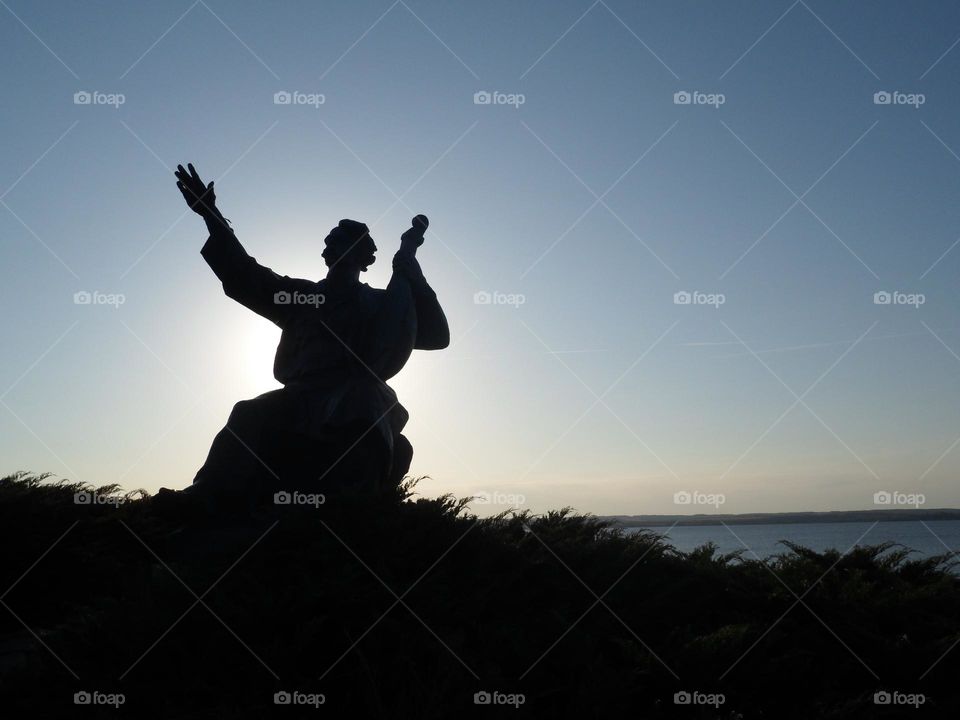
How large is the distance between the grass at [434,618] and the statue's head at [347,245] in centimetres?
246

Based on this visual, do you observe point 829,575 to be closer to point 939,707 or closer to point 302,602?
point 939,707

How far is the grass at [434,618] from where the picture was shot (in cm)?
444

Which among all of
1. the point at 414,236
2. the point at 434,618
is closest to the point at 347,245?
the point at 414,236

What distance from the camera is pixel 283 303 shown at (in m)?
8.15

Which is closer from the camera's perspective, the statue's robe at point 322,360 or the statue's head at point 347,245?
the statue's robe at point 322,360

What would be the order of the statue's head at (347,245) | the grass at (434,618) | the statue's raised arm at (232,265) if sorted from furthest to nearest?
the statue's head at (347,245)
the statue's raised arm at (232,265)
the grass at (434,618)

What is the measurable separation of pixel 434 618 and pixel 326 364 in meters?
3.28

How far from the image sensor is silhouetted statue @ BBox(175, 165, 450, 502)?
722 cm

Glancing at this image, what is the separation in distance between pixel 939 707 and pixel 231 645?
387 centimetres

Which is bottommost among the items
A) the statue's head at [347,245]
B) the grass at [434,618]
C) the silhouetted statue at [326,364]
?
the grass at [434,618]

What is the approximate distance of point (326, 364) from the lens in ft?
25.5

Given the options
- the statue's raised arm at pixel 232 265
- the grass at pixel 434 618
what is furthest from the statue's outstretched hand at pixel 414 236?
the grass at pixel 434 618

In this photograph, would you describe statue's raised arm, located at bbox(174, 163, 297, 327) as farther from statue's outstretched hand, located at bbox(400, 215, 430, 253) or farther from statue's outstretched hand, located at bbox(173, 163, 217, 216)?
statue's outstretched hand, located at bbox(400, 215, 430, 253)

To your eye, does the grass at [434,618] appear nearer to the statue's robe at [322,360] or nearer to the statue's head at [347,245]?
the statue's robe at [322,360]
